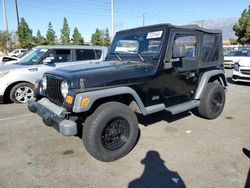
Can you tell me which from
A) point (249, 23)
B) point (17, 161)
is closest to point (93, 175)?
point (17, 161)

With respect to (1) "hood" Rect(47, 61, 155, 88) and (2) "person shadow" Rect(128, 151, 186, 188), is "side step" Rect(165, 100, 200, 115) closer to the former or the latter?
(1) "hood" Rect(47, 61, 155, 88)

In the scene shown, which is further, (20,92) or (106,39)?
(106,39)

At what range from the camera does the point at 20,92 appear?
6809 mm

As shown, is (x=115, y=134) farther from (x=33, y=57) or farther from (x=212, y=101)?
(x=33, y=57)

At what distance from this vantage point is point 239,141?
415 centimetres

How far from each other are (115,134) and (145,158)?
2.00 ft

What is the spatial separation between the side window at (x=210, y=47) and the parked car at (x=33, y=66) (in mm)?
3437

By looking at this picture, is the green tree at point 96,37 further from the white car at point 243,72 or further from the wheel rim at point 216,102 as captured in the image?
the wheel rim at point 216,102

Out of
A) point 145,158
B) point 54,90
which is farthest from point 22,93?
point 145,158

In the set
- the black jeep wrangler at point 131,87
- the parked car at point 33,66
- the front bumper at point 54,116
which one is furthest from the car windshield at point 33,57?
the front bumper at point 54,116

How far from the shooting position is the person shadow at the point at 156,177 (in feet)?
9.50

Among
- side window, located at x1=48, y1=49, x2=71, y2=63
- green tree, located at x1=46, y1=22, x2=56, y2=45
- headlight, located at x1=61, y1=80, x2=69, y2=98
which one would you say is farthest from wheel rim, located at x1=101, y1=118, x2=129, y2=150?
green tree, located at x1=46, y1=22, x2=56, y2=45

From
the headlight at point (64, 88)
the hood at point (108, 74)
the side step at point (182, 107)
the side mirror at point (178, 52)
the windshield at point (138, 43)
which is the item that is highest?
the windshield at point (138, 43)

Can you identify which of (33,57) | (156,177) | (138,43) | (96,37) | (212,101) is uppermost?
(96,37)
